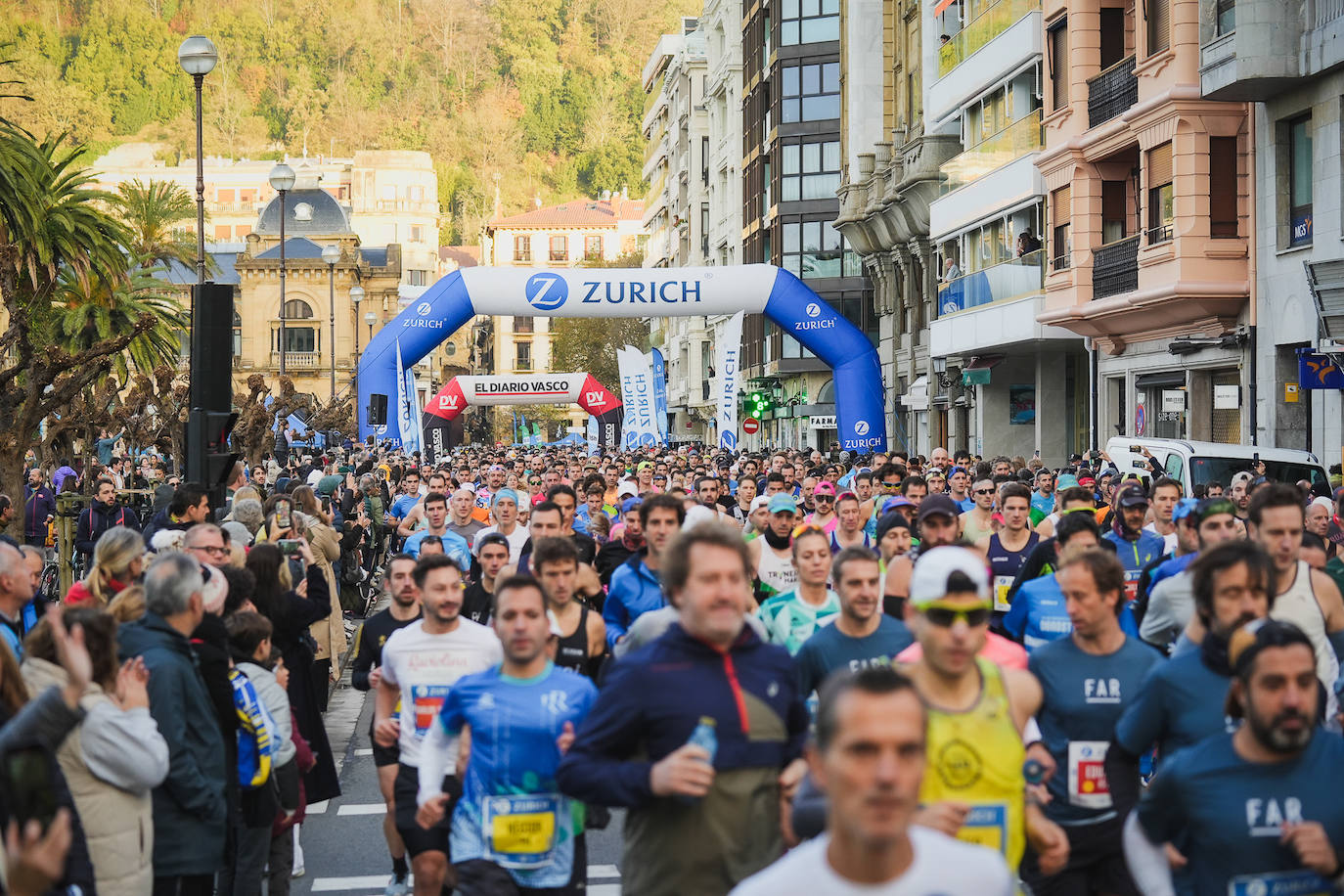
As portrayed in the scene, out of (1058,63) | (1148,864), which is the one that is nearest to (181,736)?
(1148,864)

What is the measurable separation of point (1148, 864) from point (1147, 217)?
22.8 metres

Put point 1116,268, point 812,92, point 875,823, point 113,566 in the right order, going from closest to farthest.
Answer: point 875,823 → point 113,566 → point 1116,268 → point 812,92

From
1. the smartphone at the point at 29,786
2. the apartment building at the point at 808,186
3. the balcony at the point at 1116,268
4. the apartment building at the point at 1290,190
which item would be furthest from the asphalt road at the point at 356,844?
the apartment building at the point at 808,186

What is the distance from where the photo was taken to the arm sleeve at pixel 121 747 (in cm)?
562

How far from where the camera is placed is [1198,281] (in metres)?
24.7

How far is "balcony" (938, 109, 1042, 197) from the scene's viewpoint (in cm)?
3141

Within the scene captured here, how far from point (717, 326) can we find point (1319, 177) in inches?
2020

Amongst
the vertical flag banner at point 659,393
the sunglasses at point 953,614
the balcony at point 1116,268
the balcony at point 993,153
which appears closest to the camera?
the sunglasses at point 953,614

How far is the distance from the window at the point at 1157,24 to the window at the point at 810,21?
31570 mm

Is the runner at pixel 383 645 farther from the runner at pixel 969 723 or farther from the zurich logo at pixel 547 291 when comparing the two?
the zurich logo at pixel 547 291

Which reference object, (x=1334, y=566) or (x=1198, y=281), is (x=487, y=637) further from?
(x=1198, y=281)

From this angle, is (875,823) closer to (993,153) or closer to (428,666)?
(428,666)

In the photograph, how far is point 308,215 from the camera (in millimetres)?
109312

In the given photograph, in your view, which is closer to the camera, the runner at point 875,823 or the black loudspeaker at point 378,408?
the runner at point 875,823
